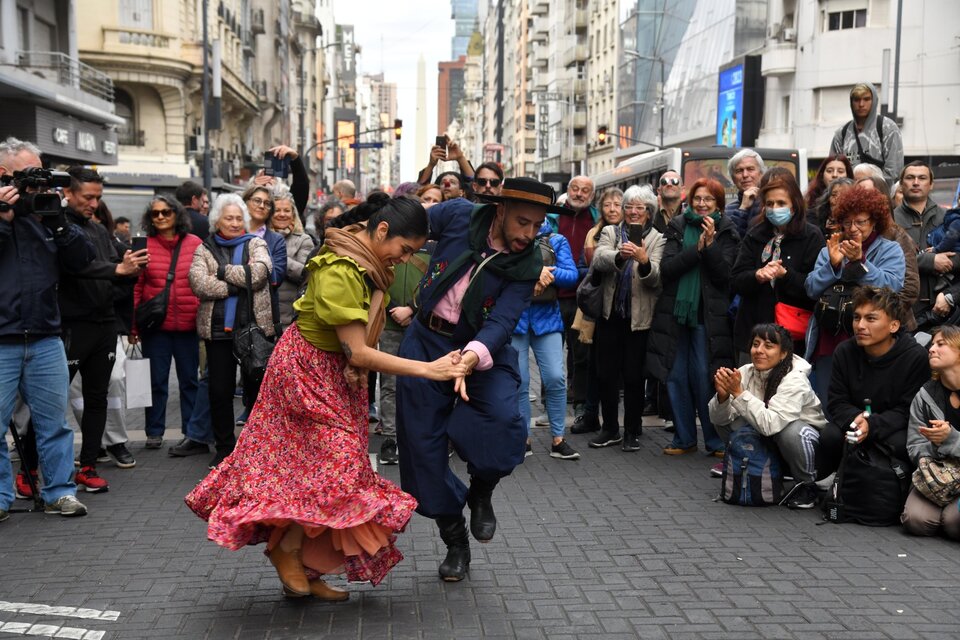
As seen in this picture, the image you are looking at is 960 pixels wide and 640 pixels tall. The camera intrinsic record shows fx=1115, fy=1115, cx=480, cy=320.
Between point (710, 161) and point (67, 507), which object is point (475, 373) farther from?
point (710, 161)

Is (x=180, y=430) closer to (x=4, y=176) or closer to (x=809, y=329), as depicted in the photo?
(x=4, y=176)

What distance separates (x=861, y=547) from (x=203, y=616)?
3.56m

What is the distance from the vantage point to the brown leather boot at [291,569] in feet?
16.6

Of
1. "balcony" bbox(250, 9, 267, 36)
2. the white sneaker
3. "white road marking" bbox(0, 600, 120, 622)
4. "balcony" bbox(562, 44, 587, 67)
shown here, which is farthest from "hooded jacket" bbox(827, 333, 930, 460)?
"balcony" bbox(562, 44, 587, 67)

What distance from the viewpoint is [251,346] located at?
26.9 ft

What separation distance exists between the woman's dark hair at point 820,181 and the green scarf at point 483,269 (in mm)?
4109

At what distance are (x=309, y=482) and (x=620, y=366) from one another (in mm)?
4692

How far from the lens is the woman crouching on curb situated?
484 cm

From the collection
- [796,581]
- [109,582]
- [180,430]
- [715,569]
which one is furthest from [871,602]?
[180,430]

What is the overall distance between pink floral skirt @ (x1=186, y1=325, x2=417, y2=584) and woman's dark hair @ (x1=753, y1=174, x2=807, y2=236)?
394 cm

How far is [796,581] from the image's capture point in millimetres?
5527

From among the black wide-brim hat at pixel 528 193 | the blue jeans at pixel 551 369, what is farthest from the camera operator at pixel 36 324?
the blue jeans at pixel 551 369

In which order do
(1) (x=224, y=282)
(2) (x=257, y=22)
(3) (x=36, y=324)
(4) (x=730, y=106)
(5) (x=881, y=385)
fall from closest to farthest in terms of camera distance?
(3) (x=36, y=324) < (5) (x=881, y=385) < (1) (x=224, y=282) < (4) (x=730, y=106) < (2) (x=257, y=22)

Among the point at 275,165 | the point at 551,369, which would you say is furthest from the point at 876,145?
the point at 275,165
